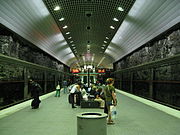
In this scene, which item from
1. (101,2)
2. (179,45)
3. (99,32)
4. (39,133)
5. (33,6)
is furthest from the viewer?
(99,32)

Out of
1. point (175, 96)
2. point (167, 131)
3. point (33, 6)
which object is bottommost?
point (167, 131)

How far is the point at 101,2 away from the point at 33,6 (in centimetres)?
388

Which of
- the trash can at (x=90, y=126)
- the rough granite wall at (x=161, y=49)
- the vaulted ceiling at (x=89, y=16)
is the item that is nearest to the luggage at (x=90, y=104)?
the rough granite wall at (x=161, y=49)

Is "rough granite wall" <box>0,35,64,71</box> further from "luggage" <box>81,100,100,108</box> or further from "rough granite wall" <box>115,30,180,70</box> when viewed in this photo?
"rough granite wall" <box>115,30,180,70</box>

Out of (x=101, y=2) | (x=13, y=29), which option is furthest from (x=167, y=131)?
(x=13, y=29)

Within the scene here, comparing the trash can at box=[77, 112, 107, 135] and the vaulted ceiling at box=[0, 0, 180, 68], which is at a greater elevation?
the vaulted ceiling at box=[0, 0, 180, 68]

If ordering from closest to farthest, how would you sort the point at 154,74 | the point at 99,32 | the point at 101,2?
the point at 101,2, the point at 154,74, the point at 99,32

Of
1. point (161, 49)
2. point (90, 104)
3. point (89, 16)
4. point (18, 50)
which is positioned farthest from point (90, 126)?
point (89, 16)

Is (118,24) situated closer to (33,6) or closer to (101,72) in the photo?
(33,6)

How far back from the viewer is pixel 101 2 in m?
11.5

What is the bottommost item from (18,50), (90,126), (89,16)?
(90,126)

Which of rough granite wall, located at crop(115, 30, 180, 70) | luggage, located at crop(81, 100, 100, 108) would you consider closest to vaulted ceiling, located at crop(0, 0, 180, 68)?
rough granite wall, located at crop(115, 30, 180, 70)

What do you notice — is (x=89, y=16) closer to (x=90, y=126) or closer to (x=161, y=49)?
(x=161, y=49)

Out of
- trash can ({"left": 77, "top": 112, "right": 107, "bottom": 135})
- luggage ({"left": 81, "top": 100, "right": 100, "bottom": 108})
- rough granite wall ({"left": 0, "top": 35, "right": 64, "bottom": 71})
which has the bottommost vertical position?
luggage ({"left": 81, "top": 100, "right": 100, "bottom": 108})
